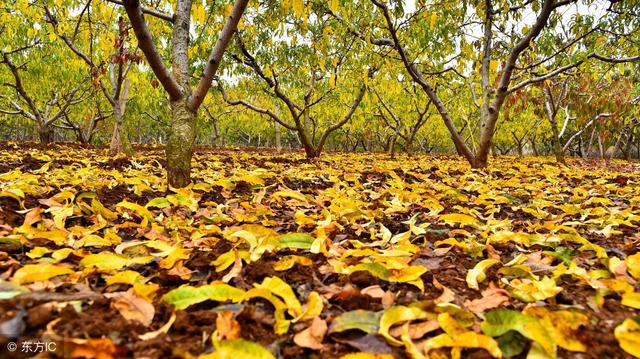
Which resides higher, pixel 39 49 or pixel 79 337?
pixel 39 49

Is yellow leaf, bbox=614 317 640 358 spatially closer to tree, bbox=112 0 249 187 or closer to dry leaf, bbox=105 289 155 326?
dry leaf, bbox=105 289 155 326

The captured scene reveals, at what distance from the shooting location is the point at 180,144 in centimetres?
326

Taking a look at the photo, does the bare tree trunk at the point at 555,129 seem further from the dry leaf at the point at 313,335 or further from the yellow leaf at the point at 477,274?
the dry leaf at the point at 313,335

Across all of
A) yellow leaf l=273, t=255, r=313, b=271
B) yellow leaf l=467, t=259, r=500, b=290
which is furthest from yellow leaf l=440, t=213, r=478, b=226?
yellow leaf l=273, t=255, r=313, b=271

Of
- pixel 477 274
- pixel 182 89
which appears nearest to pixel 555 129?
pixel 182 89

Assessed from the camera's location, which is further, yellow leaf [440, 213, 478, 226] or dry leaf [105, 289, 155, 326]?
yellow leaf [440, 213, 478, 226]

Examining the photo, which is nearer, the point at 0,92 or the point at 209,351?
A: the point at 209,351

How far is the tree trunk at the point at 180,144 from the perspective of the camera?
327cm

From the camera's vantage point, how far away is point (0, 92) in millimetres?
15828

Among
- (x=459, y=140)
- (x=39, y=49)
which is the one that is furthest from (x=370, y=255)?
(x=39, y=49)

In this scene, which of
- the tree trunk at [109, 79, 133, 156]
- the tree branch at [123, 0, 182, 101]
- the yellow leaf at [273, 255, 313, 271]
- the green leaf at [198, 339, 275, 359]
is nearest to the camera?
the green leaf at [198, 339, 275, 359]

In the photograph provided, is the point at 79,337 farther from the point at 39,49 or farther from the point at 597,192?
the point at 39,49

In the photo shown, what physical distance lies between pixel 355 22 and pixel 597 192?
13.6ft

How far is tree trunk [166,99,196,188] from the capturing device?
327cm
